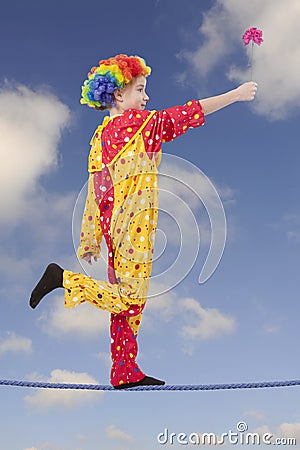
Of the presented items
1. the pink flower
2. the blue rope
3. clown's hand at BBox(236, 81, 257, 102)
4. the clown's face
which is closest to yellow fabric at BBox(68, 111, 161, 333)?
the clown's face

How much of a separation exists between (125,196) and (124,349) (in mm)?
680

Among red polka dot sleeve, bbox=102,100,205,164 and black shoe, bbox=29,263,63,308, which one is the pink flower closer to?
red polka dot sleeve, bbox=102,100,205,164

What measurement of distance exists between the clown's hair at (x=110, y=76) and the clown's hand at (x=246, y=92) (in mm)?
453

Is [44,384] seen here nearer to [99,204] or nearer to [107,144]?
[99,204]

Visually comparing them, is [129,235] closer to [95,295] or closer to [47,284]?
[95,295]

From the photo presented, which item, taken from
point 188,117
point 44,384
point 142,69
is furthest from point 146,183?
point 44,384

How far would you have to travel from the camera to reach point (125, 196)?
2.89 m

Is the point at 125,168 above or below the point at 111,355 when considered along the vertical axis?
above

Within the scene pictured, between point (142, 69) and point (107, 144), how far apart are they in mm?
405

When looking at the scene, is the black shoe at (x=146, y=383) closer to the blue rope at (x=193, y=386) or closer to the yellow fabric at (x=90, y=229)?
the blue rope at (x=193, y=386)

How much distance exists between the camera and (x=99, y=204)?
9.82 ft

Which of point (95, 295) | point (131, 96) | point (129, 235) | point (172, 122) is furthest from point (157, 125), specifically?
point (95, 295)

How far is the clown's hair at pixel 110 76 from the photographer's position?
3.03m

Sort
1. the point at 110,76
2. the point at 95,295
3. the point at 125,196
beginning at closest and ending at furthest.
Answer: the point at 95,295 → the point at 125,196 → the point at 110,76
